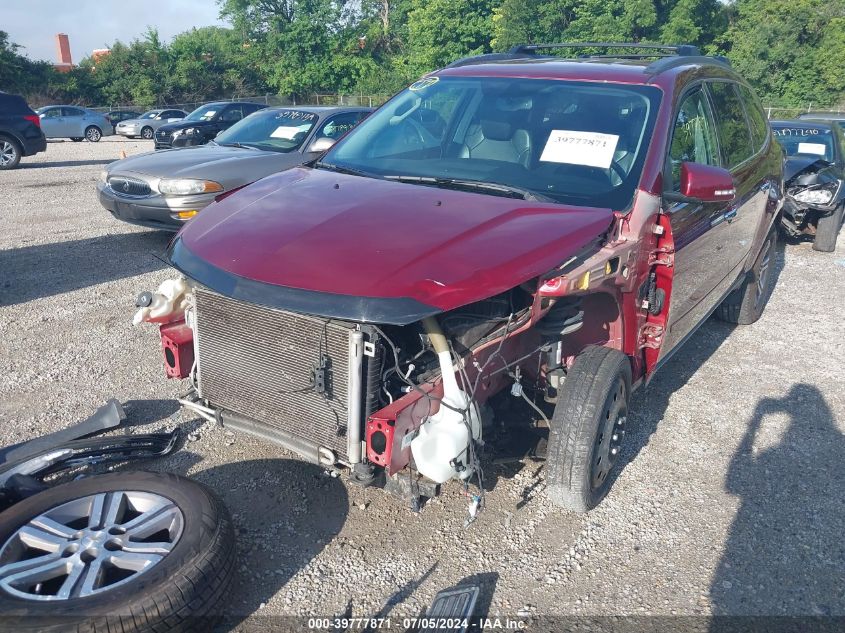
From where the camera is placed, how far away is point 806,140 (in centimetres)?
1017

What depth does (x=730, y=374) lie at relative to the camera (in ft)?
17.1

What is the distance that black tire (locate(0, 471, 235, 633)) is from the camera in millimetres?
2279

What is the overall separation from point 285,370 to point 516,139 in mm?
1847

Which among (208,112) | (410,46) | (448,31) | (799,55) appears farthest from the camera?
(410,46)

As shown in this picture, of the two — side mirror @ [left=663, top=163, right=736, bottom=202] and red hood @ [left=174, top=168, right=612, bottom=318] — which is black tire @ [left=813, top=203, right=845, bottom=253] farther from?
red hood @ [left=174, top=168, right=612, bottom=318]

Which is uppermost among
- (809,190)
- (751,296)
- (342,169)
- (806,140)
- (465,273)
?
(342,169)

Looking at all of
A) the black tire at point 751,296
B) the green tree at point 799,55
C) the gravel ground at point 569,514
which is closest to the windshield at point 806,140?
the black tire at point 751,296

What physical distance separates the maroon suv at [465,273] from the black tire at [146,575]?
0.42 m

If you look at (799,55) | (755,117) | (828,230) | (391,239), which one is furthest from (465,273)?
(799,55)

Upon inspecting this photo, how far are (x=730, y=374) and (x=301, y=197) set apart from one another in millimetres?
3547

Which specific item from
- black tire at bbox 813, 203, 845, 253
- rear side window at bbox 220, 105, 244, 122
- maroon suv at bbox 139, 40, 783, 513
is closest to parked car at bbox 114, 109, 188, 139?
rear side window at bbox 220, 105, 244, 122

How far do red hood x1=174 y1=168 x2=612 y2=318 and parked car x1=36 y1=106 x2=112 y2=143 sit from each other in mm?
27240

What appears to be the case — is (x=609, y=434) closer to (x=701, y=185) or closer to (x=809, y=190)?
(x=701, y=185)

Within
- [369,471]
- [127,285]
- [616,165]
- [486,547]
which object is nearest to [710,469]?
[486,547]
